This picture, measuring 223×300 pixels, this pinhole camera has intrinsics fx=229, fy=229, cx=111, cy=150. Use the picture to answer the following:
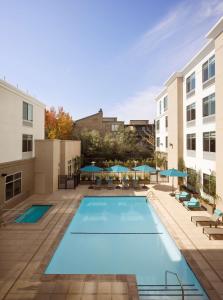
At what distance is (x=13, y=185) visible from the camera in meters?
19.5

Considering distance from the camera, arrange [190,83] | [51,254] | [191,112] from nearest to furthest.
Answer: [51,254]
[191,112]
[190,83]

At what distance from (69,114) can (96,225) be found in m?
40.8

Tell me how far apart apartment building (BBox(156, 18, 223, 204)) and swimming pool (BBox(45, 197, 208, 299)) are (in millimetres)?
6542

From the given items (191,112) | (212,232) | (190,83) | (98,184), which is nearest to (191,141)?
(191,112)

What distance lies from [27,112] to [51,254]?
15.5m

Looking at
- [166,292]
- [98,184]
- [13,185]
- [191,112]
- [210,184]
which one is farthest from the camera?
[98,184]

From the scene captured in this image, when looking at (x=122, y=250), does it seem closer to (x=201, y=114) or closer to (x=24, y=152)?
(x=24, y=152)

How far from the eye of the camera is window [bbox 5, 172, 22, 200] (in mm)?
18438

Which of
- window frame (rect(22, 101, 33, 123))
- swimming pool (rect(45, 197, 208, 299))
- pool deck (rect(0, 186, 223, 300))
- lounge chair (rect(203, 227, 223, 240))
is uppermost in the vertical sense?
window frame (rect(22, 101, 33, 123))

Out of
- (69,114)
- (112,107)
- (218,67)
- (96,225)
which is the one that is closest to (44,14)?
(218,67)

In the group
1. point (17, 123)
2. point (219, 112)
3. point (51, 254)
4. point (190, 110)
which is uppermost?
point (190, 110)

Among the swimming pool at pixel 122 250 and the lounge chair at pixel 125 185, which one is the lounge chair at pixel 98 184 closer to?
the lounge chair at pixel 125 185

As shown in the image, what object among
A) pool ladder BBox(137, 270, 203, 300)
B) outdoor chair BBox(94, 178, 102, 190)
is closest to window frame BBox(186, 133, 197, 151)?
outdoor chair BBox(94, 178, 102, 190)

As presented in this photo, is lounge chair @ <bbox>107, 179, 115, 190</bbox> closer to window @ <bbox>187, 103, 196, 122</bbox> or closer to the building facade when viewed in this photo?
window @ <bbox>187, 103, 196, 122</bbox>
